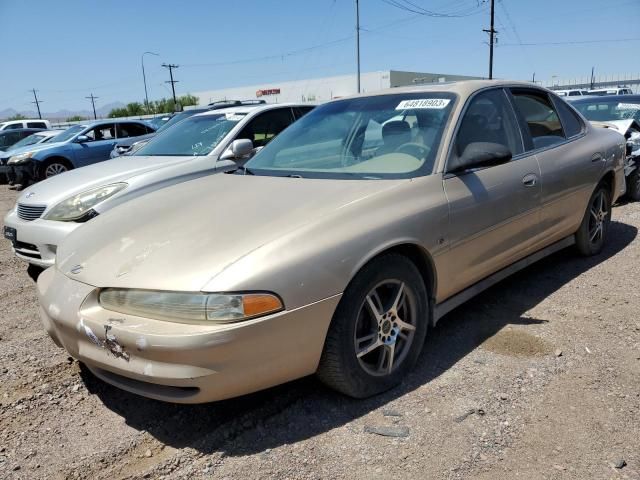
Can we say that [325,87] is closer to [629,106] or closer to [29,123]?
[29,123]

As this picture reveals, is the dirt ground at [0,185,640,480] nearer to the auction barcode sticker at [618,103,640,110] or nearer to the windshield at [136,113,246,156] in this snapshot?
the windshield at [136,113,246,156]

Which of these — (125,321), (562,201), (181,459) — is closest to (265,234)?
(125,321)

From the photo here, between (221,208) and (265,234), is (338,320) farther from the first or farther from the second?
(221,208)

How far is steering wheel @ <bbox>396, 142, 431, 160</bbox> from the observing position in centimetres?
319

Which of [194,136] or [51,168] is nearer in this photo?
[194,136]

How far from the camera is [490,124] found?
3.67 m

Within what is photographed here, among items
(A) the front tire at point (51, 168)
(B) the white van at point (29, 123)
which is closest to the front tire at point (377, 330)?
(A) the front tire at point (51, 168)

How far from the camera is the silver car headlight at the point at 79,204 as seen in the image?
4.74 m

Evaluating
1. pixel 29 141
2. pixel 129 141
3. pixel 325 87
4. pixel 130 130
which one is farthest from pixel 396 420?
pixel 325 87

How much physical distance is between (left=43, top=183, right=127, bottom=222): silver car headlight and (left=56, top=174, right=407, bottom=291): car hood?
164cm

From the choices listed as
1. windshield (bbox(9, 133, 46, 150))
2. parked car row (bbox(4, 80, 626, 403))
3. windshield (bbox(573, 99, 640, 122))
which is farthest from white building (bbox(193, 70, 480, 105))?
parked car row (bbox(4, 80, 626, 403))

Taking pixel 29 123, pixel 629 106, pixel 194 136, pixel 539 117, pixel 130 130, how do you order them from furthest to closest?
pixel 29 123 → pixel 130 130 → pixel 629 106 → pixel 194 136 → pixel 539 117

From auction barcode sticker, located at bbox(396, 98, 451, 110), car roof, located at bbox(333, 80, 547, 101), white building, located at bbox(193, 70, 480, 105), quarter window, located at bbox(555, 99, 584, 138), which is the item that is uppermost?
car roof, located at bbox(333, 80, 547, 101)

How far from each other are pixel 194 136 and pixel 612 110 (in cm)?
668
